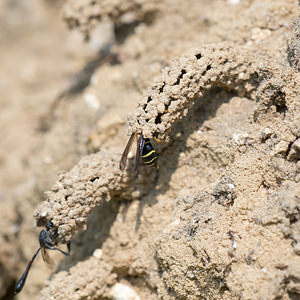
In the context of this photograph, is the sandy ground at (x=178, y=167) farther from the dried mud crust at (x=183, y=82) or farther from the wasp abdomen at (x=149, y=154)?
the wasp abdomen at (x=149, y=154)

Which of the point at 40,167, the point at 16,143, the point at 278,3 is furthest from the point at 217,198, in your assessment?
the point at 16,143

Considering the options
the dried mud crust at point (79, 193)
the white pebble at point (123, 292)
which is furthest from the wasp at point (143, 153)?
the white pebble at point (123, 292)

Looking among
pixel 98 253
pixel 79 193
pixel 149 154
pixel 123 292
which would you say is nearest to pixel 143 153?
pixel 149 154

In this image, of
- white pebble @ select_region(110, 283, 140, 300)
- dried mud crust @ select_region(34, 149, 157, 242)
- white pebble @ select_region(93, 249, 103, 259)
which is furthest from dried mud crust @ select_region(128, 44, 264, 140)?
white pebble @ select_region(110, 283, 140, 300)

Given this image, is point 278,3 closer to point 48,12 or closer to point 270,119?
point 270,119

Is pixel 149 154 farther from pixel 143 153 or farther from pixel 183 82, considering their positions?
pixel 183 82
